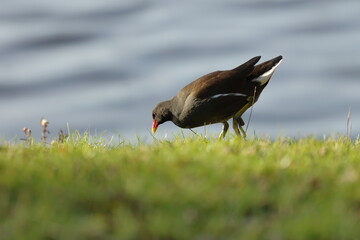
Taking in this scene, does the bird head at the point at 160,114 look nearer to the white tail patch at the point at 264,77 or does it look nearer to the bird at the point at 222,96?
the bird at the point at 222,96

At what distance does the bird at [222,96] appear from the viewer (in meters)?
8.69

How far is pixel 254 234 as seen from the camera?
4.29 metres

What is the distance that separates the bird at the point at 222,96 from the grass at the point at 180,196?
2540mm

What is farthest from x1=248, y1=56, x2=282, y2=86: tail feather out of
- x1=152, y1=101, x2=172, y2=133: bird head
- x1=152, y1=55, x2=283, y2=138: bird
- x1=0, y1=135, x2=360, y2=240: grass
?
x1=0, y1=135, x2=360, y2=240: grass

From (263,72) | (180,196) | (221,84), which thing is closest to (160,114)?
(221,84)

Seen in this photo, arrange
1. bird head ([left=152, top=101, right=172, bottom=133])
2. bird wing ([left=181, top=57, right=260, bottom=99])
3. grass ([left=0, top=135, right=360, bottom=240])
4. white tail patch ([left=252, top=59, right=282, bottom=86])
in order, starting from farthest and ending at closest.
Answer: bird head ([left=152, top=101, right=172, bottom=133])
white tail patch ([left=252, top=59, right=282, bottom=86])
bird wing ([left=181, top=57, right=260, bottom=99])
grass ([left=0, top=135, right=360, bottom=240])

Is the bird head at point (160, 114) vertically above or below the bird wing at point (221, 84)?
below

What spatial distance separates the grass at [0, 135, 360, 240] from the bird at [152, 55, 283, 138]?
2540mm

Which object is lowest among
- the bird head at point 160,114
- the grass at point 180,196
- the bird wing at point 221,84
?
the grass at point 180,196

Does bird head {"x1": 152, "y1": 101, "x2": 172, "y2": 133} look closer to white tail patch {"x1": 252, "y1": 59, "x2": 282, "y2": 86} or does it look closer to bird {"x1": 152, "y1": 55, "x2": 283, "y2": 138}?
bird {"x1": 152, "y1": 55, "x2": 283, "y2": 138}

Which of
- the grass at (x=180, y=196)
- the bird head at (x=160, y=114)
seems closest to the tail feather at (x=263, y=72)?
the bird head at (x=160, y=114)

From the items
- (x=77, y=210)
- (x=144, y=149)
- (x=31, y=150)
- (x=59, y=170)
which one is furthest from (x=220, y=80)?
(x=77, y=210)

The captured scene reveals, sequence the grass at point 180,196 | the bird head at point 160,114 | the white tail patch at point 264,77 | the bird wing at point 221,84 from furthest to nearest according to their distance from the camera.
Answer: the bird head at point 160,114
the white tail patch at point 264,77
the bird wing at point 221,84
the grass at point 180,196

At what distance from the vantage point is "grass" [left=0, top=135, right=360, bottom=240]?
4348 millimetres
